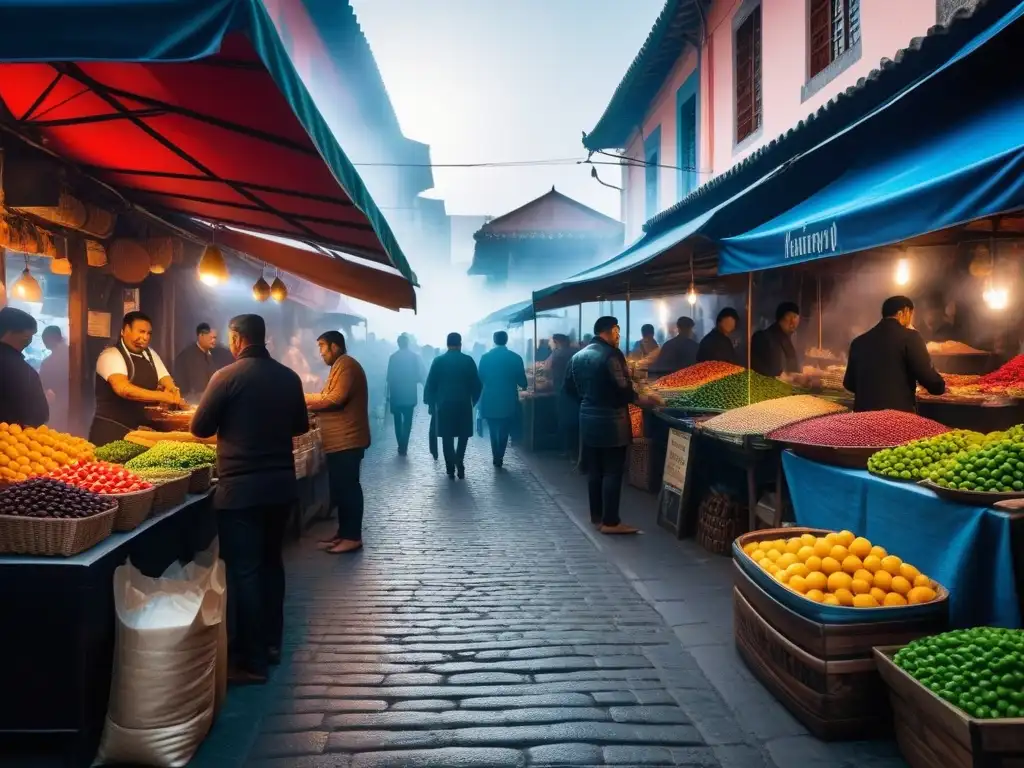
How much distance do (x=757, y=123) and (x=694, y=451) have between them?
861 cm

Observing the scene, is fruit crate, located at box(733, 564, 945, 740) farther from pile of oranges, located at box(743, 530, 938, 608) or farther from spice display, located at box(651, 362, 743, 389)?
spice display, located at box(651, 362, 743, 389)

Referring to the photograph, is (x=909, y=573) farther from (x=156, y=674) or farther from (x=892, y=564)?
(x=156, y=674)

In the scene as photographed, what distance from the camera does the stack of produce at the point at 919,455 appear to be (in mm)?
4582

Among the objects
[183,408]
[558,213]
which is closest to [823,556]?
[183,408]

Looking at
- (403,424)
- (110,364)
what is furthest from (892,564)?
(403,424)

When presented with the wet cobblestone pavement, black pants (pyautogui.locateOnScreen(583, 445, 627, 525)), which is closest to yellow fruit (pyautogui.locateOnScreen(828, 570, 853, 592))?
the wet cobblestone pavement

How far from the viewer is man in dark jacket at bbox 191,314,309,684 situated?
14.5 feet

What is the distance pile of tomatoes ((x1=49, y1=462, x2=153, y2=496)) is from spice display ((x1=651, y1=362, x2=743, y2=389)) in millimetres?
6561

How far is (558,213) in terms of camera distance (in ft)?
89.6

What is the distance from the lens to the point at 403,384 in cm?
1462

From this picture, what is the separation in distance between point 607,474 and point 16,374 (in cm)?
559

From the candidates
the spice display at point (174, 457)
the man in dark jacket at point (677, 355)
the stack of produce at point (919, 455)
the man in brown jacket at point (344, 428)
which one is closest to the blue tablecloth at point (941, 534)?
the stack of produce at point (919, 455)

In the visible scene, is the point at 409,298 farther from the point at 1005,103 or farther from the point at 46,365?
the point at 1005,103

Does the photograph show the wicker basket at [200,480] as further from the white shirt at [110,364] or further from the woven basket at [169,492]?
the white shirt at [110,364]
